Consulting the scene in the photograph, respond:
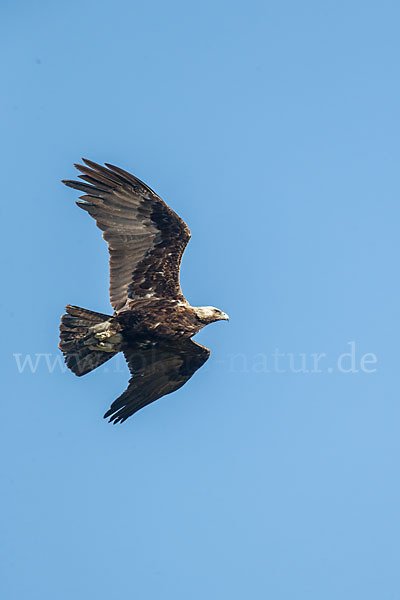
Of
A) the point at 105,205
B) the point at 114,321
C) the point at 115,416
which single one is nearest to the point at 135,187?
the point at 105,205

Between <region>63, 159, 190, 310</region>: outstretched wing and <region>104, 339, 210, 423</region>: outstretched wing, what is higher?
<region>63, 159, 190, 310</region>: outstretched wing

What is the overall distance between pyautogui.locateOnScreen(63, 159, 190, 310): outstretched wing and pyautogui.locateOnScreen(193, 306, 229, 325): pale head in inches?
15.8

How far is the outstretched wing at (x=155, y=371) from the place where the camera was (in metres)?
23.2

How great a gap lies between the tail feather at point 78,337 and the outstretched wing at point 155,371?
2.43 ft

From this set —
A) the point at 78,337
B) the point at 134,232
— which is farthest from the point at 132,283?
the point at 78,337

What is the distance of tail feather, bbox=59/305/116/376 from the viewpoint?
22656 mm

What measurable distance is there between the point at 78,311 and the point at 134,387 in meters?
1.72

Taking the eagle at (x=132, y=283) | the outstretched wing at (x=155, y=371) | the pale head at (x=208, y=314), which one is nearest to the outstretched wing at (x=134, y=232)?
the eagle at (x=132, y=283)

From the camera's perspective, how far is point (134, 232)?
22531 mm

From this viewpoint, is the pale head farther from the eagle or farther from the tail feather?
the tail feather

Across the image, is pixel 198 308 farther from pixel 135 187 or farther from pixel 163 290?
pixel 135 187

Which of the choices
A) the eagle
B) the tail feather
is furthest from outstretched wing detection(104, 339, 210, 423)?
the tail feather

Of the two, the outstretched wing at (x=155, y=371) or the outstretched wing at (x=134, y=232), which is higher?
the outstretched wing at (x=134, y=232)

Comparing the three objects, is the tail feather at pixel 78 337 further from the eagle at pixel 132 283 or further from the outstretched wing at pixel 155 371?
the outstretched wing at pixel 155 371
